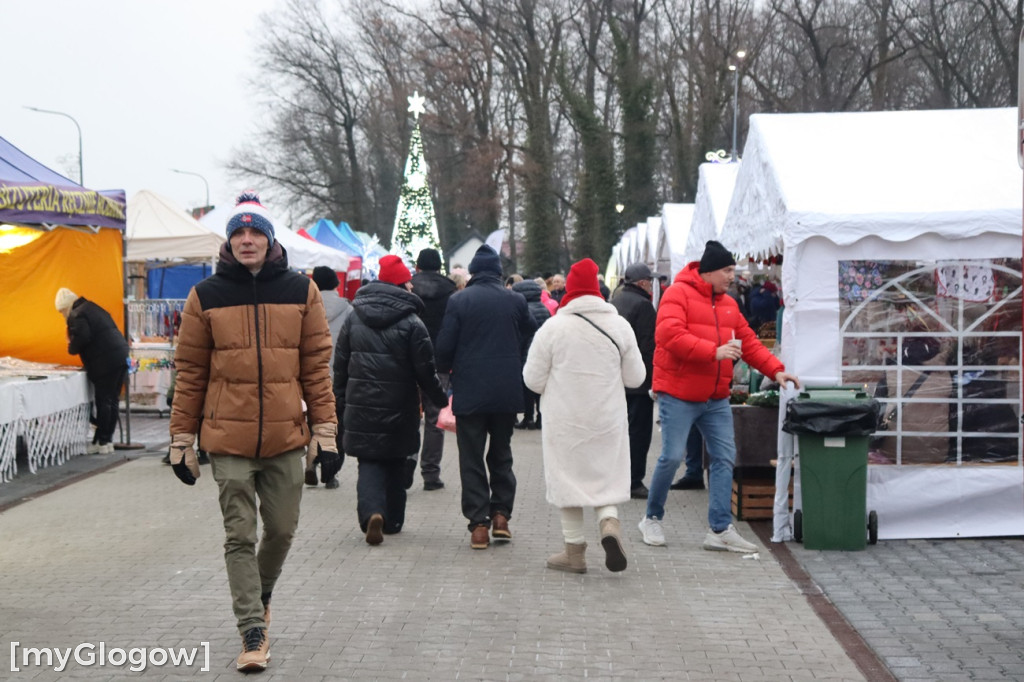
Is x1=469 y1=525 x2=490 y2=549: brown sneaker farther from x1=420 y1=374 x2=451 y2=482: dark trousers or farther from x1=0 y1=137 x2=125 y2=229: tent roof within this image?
x1=0 y1=137 x2=125 y2=229: tent roof

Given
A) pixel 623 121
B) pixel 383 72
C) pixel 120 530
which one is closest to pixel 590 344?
pixel 120 530

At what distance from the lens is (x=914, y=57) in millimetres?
39375

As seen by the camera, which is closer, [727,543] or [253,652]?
[253,652]

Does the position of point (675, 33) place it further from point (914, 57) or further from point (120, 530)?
point (120, 530)

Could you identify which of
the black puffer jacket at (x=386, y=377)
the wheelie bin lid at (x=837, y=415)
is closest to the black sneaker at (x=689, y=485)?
the wheelie bin lid at (x=837, y=415)

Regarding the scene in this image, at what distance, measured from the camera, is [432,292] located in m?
10.7

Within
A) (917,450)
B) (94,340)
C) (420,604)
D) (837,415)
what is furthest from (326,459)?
(94,340)

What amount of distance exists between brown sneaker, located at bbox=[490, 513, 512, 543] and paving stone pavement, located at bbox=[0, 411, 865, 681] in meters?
0.09

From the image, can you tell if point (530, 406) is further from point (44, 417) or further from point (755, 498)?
point (755, 498)

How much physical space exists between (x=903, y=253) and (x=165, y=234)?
40.7 feet

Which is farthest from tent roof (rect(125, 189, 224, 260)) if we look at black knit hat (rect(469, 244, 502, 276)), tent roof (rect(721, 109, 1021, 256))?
black knit hat (rect(469, 244, 502, 276))

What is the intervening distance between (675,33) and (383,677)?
4349 centimetres

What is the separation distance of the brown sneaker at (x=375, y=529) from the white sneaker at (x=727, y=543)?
7.02ft

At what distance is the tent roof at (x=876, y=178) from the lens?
7.95m
